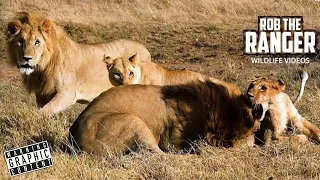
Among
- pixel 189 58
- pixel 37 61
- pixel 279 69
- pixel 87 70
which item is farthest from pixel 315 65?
pixel 37 61

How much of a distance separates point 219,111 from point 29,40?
2.80 metres

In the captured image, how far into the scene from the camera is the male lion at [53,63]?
8.30 m

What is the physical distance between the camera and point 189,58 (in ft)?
47.8

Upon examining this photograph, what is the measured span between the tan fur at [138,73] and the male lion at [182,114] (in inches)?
61.8

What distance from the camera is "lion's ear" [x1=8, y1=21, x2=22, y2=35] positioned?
8302mm

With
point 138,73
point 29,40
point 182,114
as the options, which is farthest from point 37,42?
point 182,114

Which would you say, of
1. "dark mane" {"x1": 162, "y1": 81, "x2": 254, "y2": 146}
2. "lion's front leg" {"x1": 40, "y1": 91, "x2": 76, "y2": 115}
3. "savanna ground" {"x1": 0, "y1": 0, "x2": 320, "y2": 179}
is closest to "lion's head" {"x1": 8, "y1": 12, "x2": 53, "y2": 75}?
"lion's front leg" {"x1": 40, "y1": 91, "x2": 76, "y2": 115}

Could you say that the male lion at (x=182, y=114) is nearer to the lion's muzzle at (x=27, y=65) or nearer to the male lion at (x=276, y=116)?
the male lion at (x=276, y=116)

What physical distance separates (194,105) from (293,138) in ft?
2.83

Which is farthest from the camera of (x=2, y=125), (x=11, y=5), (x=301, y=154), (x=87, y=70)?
(x=11, y=5)

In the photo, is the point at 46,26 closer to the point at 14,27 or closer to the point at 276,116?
the point at 14,27

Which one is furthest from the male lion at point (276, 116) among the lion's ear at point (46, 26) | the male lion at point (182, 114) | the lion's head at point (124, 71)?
the lion's ear at point (46, 26)

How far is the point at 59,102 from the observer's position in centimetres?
863

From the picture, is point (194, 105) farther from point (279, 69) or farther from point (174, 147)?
point (279, 69)
